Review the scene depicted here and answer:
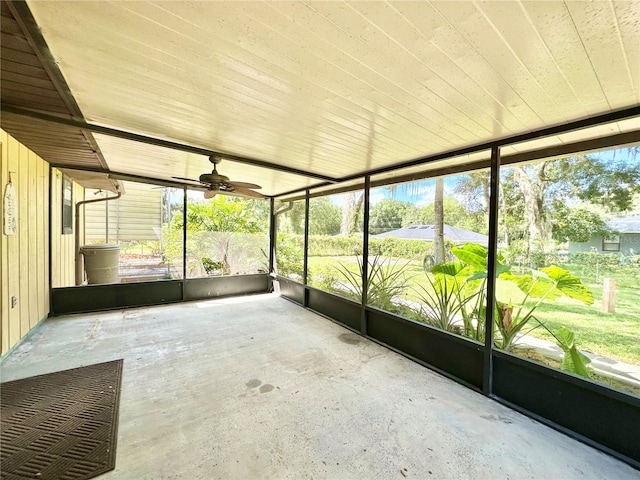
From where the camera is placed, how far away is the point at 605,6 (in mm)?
963

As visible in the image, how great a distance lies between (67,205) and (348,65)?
5.76m

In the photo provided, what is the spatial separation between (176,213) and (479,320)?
Result: 6342mm

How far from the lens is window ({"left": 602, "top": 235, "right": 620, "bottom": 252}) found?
217 centimetres

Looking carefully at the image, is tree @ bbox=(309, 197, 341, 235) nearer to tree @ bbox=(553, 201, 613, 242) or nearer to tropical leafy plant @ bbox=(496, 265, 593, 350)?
tropical leafy plant @ bbox=(496, 265, 593, 350)

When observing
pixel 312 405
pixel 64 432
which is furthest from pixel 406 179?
pixel 64 432

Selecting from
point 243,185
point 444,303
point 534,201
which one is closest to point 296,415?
point 444,303

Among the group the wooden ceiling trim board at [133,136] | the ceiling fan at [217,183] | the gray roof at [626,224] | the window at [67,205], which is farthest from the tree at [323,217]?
the window at [67,205]

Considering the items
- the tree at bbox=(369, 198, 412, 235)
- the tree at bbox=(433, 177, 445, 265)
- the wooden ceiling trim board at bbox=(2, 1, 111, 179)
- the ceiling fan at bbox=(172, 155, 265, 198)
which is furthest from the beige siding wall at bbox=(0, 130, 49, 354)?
the tree at bbox=(433, 177, 445, 265)

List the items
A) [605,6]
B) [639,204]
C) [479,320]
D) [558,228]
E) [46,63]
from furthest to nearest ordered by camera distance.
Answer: [479,320], [558,228], [639,204], [46,63], [605,6]

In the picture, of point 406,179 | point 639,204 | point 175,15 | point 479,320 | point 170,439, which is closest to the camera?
point 175,15

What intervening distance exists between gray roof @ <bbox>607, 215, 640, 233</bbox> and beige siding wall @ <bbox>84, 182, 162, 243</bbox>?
7.34m

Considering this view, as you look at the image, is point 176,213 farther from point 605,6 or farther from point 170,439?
point 605,6

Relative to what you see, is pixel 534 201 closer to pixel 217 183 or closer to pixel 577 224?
pixel 577 224

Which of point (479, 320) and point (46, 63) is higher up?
point (46, 63)
